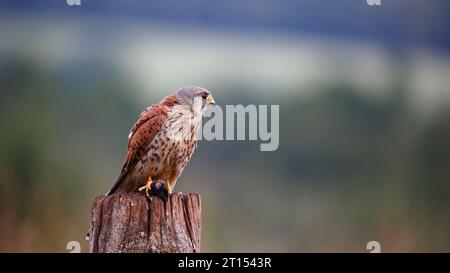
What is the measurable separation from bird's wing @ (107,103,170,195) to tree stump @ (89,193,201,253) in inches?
29.8

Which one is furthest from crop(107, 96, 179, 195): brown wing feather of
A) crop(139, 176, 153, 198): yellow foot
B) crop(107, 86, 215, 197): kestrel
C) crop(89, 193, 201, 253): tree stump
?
crop(89, 193, 201, 253): tree stump

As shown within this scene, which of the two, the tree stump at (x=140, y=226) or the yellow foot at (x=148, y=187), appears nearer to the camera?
the tree stump at (x=140, y=226)

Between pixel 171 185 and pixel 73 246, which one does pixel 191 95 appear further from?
pixel 73 246

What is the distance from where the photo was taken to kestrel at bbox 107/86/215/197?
11.8 feet

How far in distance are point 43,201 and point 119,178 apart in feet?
2.77

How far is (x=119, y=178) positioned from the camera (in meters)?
3.57

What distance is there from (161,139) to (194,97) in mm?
272

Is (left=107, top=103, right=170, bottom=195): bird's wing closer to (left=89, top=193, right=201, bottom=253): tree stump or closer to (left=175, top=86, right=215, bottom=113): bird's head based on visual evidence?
(left=175, top=86, right=215, bottom=113): bird's head

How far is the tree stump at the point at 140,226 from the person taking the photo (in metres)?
2.81

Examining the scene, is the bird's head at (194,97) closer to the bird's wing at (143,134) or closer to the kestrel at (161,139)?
the kestrel at (161,139)

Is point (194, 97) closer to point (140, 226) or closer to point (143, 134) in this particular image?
point (143, 134)

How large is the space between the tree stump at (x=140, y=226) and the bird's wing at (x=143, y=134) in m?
0.76

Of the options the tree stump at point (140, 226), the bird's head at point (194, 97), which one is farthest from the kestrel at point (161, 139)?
the tree stump at point (140, 226)

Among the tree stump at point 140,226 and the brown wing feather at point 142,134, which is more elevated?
the brown wing feather at point 142,134
